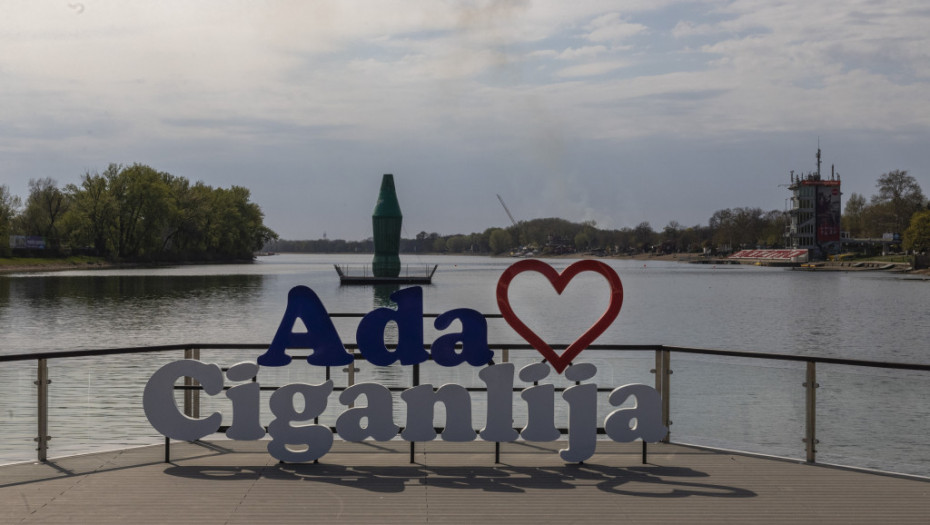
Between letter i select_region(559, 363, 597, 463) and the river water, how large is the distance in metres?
0.91

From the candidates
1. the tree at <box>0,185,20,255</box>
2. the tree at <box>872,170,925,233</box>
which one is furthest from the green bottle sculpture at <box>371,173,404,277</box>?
the tree at <box>872,170,925,233</box>

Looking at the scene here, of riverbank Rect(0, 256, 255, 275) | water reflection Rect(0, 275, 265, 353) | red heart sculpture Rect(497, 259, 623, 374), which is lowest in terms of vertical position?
water reflection Rect(0, 275, 265, 353)

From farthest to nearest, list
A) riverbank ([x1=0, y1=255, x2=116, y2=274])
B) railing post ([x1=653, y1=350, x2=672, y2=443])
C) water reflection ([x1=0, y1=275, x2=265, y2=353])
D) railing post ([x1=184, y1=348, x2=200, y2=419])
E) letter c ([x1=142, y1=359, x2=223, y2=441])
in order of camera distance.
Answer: riverbank ([x1=0, y1=255, x2=116, y2=274])
water reflection ([x1=0, y1=275, x2=265, y2=353])
railing post ([x1=184, y1=348, x2=200, y2=419])
railing post ([x1=653, y1=350, x2=672, y2=443])
letter c ([x1=142, y1=359, x2=223, y2=441])

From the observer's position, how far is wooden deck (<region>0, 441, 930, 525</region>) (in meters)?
7.82

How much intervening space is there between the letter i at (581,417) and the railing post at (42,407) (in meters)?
5.77

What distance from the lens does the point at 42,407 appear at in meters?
9.66

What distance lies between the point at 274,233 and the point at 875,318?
487ft

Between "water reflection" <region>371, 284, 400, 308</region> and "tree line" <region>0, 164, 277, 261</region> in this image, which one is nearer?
"water reflection" <region>371, 284, 400, 308</region>

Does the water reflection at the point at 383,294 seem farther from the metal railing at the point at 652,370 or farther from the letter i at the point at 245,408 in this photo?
the letter i at the point at 245,408

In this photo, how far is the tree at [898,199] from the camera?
585ft

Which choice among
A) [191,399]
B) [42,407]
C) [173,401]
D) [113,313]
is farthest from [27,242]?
[173,401]

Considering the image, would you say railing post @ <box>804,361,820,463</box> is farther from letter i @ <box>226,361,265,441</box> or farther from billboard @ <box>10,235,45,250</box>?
billboard @ <box>10,235,45,250</box>

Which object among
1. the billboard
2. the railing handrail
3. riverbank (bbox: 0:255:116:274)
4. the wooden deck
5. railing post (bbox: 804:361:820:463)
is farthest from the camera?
the billboard

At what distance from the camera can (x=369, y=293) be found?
87312mm
